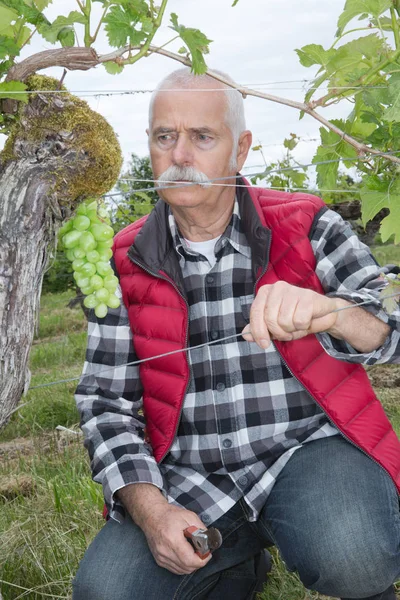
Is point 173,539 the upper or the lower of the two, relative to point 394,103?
lower

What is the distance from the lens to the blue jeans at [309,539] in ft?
6.43

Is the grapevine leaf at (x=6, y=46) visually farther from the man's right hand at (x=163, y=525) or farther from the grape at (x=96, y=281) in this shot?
the man's right hand at (x=163, y=525)

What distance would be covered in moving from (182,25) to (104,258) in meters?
0.51

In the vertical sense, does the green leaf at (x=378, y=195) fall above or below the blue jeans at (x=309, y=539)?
above

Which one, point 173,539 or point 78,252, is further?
point 173,539

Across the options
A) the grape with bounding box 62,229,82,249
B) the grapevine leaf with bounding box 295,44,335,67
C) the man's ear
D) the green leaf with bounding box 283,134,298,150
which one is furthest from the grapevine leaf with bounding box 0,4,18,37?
the green leaf with bounding box 283,134,298,150

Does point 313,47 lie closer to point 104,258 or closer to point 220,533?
point 104,258

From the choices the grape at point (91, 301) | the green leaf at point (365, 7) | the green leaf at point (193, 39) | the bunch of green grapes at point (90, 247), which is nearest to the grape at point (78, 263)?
the bunch of green grapes at point (90, 247)

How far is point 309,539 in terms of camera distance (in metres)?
2.01

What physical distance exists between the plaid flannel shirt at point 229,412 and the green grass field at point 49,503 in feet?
1.27

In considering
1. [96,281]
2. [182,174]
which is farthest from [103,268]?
[182,174]

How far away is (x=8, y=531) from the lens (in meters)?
2.77

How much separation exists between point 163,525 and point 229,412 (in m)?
0.37

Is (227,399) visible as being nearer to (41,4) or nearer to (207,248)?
(207,248)
